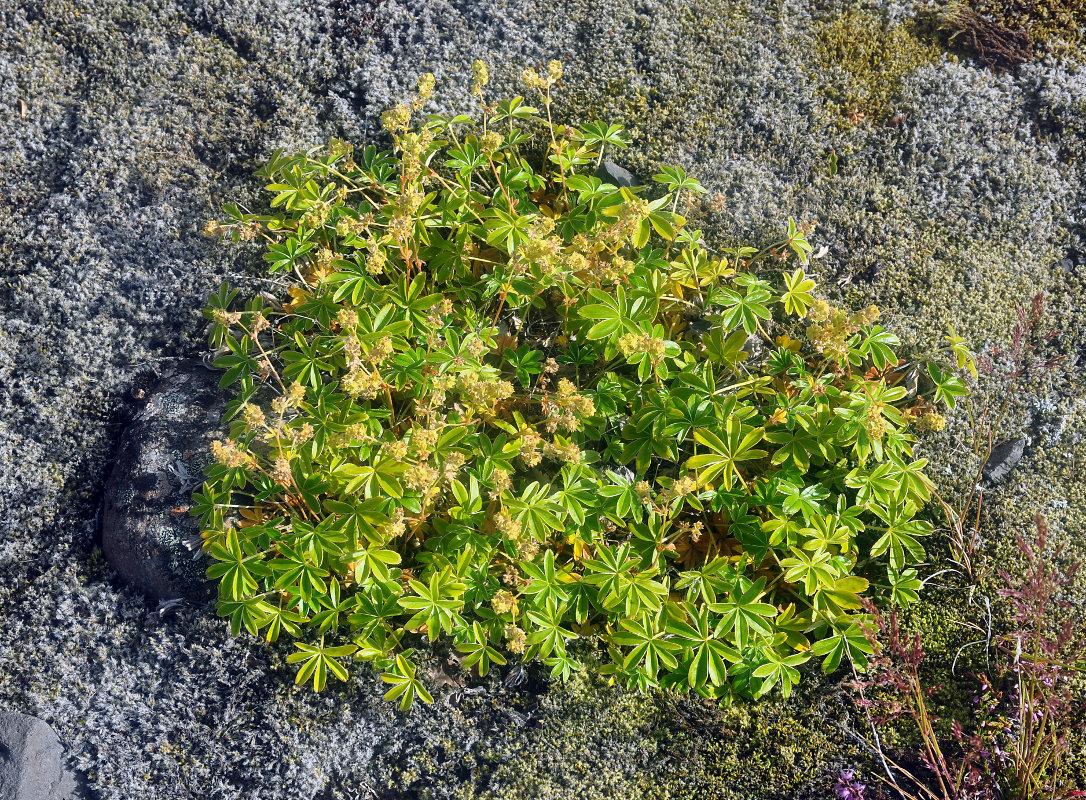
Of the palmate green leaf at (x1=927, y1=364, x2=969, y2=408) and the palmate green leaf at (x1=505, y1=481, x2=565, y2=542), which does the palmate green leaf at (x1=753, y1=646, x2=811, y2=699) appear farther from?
the palmate green leaf at (x1=927, y1=364, x2=969, y2=408)

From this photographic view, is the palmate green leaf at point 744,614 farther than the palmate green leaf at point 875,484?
No

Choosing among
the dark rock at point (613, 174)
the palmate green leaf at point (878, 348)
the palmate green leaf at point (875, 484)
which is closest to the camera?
the palmate green leaf at point (875, 484)

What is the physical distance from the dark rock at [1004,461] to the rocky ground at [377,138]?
0.07m

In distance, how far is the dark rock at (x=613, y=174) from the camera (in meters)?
3.47

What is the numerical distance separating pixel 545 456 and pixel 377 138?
1.94m

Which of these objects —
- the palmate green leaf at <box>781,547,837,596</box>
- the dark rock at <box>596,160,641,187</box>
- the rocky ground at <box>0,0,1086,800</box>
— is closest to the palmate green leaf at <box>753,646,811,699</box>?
the palmate green leaf at <box>781,547,837,596</box>

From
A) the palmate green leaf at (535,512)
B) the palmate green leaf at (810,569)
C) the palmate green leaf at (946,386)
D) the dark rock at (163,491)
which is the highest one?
the palmate green leaf at (946,386)

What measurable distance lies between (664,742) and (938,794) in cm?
113

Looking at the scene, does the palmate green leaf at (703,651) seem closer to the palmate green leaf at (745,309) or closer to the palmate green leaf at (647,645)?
the palmate green leaf at (647,645)

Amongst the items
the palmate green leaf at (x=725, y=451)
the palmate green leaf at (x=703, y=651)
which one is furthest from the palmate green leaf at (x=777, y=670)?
the palmate green leaf at (x=725, y=451)

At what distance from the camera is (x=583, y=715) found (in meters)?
2.85

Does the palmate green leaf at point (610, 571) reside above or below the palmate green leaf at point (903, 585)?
below

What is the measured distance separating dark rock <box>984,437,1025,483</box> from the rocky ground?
0.21ft

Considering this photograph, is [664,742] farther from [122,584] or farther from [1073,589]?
[122,584]
